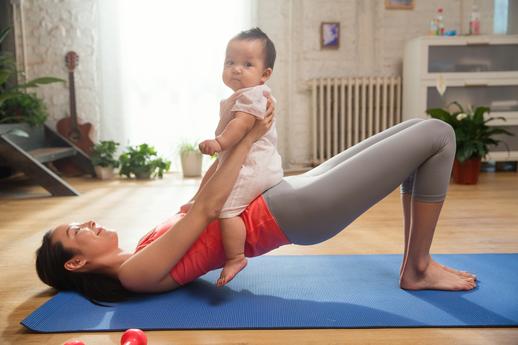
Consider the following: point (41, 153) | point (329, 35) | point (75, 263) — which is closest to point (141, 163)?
point (41, 153)

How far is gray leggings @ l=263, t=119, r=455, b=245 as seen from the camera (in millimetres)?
1297

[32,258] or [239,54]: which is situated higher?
[239,54]

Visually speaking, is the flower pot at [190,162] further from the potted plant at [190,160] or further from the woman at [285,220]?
the woman at [285,220]

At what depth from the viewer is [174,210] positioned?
115 inches

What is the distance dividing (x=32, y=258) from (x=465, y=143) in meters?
2.92

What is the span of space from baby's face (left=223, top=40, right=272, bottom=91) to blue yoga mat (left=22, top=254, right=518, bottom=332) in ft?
2.02

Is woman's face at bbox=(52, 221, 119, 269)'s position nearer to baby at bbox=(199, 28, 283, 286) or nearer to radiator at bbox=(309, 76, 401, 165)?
baby at bbox=(199, 28, 283, 286)

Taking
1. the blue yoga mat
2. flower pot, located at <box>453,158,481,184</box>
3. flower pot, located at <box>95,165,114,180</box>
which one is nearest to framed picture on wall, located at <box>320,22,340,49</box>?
flower pot, located at <box>453,158,481,184</box>

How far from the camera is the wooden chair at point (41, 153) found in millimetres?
3402

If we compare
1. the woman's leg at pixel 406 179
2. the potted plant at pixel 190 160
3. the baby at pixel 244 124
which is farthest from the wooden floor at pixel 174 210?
the woman's leg at pixel 406 179

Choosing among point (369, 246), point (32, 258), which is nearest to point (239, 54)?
point (369, 246)

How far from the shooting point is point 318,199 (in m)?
1.29

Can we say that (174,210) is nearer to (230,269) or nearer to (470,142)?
(230,269)

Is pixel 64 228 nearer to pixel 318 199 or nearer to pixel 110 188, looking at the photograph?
pixel 318 199
